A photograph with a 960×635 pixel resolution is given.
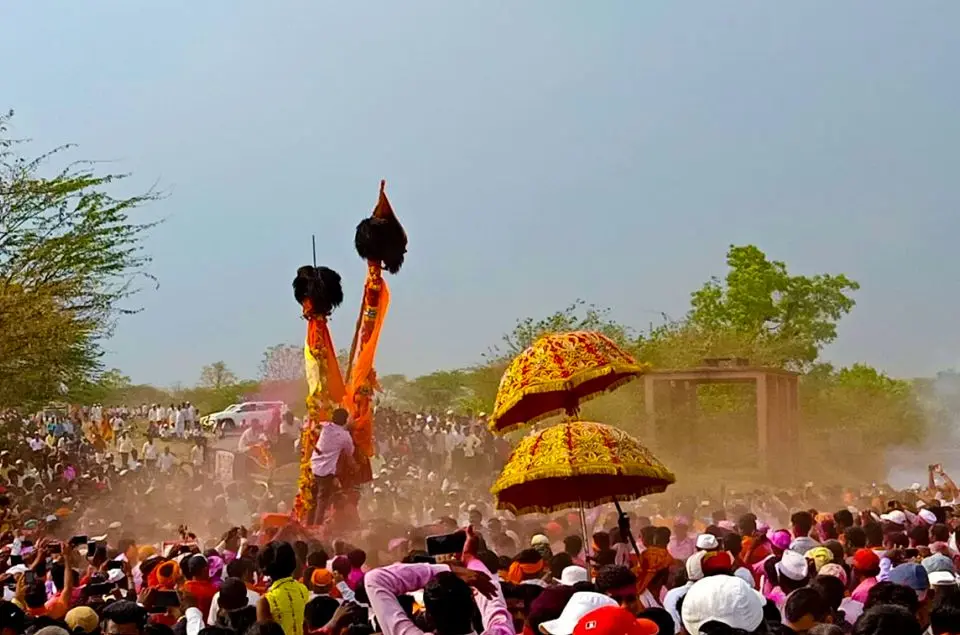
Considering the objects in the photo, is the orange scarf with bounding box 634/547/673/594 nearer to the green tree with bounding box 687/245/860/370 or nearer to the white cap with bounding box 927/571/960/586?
the white cap with bounding box 927/571/960/586

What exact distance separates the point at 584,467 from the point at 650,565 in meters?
1.01

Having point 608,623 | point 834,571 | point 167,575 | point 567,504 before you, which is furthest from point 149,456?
point 608,623

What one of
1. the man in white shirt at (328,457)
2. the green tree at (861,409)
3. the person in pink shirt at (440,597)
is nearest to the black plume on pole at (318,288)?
the man in white shirt at (328,457)

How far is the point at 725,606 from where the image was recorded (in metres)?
4.92

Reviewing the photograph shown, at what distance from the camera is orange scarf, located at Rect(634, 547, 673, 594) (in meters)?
7.69

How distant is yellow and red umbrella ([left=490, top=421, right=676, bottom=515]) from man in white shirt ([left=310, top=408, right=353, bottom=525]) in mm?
6674

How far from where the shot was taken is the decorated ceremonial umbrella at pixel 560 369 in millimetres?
9211

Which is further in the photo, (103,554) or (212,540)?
(212,540)

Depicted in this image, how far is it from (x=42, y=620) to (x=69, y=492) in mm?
17827

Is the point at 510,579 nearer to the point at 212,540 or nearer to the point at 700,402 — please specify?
the point at 212,540

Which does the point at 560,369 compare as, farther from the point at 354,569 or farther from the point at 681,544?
the point at 681,544

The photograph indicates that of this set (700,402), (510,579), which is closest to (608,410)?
(700,402)

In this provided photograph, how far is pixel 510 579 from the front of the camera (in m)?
7.53

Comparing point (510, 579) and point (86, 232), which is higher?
point (86, 232)
